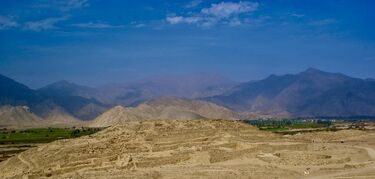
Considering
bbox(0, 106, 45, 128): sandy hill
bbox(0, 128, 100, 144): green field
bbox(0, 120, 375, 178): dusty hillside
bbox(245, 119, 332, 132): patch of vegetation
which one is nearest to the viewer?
bbox(0, 120, 375, 178): dusty hillside

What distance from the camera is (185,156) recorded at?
43375mm

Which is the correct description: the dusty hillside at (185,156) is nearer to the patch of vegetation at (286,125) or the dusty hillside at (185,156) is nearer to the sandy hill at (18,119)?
the patch of vegetation at (286,125)

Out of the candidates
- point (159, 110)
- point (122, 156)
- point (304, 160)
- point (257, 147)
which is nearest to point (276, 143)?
point (257, 147)

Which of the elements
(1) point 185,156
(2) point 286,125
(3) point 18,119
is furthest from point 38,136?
(1) point 185,156

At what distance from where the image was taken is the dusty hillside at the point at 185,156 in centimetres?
3800

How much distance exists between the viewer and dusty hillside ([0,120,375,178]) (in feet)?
125

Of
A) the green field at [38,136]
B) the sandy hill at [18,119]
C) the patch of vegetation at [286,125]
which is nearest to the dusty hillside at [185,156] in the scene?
the green field at [38,136]

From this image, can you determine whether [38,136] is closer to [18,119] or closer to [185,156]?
[18,119]

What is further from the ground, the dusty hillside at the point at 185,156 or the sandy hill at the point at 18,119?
the sandy hill at the point at 18,119

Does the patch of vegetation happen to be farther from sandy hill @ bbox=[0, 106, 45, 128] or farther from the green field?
sandy hill @ bbox=[0, 106, 45, 128]

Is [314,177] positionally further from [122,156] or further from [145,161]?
[122,156]

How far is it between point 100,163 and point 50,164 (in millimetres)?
3744

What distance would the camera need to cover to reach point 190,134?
166 feet

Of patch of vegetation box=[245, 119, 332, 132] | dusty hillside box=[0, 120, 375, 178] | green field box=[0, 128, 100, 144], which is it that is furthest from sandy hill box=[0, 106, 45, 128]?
dusty hillside box=[0, 120, 375, 178]
